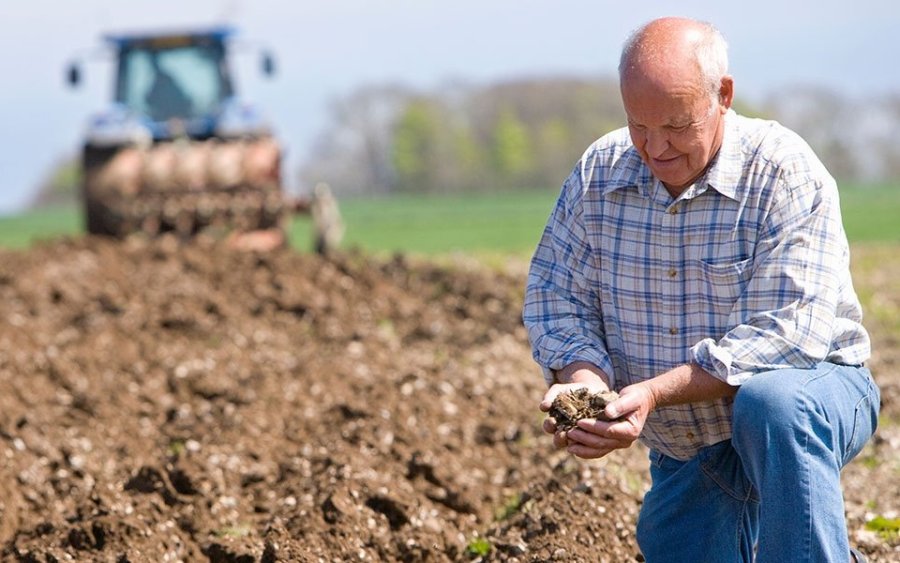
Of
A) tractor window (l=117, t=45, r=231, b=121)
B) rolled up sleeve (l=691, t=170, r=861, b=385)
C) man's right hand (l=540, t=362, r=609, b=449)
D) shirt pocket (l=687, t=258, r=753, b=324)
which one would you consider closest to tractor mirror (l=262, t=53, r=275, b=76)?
tractor window (l=117, t=45, r=231, b=121)

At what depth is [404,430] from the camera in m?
6.35

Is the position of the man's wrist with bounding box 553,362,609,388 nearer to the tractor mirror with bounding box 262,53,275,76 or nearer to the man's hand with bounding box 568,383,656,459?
the man's hand with bounding box 568,383,656,459

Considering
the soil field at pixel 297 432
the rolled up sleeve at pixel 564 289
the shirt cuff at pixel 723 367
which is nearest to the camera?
the shirt cuff at pixel 723 367

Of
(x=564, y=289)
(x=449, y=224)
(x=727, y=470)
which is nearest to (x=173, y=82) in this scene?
(x=449, y=224)

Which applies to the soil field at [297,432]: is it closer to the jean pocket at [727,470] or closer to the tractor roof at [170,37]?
the jean pocket at [727,470]

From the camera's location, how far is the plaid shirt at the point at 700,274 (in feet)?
11.3

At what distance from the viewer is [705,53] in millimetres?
3418

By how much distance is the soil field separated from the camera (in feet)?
16.0

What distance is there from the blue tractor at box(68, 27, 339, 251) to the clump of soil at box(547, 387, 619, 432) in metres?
11.3

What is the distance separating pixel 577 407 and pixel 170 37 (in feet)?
47.7

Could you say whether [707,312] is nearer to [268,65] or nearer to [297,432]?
[297,432]

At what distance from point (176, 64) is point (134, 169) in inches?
118

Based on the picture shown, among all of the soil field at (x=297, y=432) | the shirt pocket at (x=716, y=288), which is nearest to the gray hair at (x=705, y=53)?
the shirt pocket at (x=716, y=288)

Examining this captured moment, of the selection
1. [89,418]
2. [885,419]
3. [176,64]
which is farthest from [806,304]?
[176,64]
